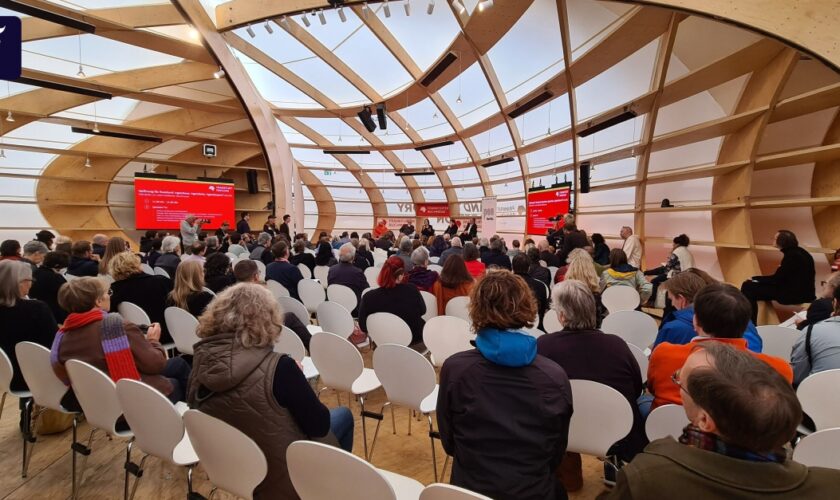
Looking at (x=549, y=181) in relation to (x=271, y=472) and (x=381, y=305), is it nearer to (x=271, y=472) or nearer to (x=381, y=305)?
(x=381, y=305)

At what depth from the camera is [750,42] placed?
5.30 meters

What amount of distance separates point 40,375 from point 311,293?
8.99 feet

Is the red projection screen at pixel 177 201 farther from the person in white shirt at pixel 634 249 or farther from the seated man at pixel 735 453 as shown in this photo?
the seated man at pixel 735 453

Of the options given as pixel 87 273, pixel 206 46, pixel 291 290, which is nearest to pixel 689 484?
pixel 291 290

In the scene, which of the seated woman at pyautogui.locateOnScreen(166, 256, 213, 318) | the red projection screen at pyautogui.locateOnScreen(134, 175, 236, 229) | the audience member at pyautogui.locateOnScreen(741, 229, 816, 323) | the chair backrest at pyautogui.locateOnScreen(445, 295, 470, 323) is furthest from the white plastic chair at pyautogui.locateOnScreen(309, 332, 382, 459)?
the red projection screen at pyautogui.locateOnScreen(134, 175, 236, 229)

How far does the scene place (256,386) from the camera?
1.52m

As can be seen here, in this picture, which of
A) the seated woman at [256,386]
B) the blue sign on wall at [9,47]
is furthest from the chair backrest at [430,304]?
the blue sign on wall at [9,47]

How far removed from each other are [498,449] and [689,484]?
0.69m

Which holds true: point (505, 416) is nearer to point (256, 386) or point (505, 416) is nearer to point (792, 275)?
point (256, 386)

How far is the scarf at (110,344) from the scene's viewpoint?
6.97ft

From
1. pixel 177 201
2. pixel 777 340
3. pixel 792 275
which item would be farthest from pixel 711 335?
pixel 177 201

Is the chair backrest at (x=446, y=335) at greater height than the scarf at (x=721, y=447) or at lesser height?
lesser

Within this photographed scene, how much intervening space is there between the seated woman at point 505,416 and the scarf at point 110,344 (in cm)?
183

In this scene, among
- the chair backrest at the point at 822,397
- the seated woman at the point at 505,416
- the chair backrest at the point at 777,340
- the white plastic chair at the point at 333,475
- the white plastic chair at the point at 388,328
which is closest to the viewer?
the white plastic chair at the point at 333,475
